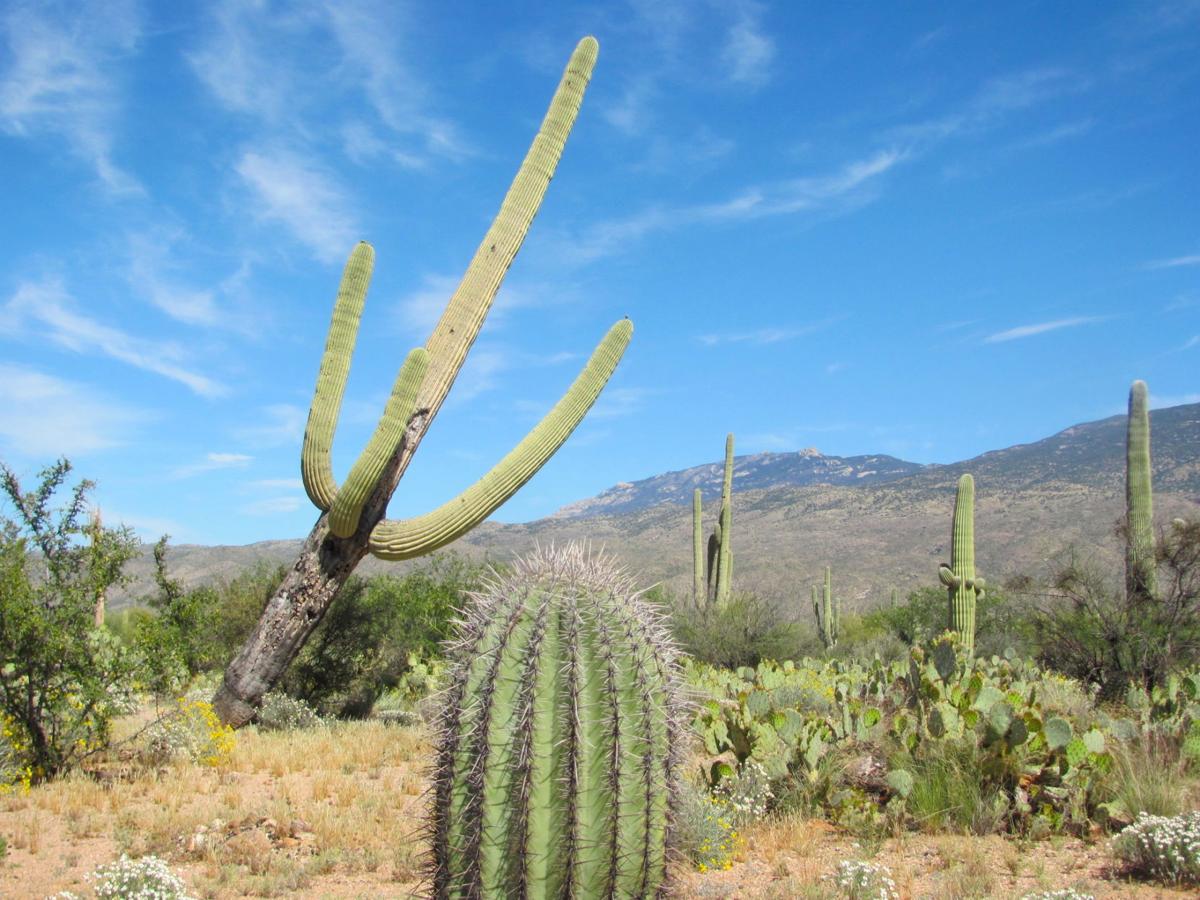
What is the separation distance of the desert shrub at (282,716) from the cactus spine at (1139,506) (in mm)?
10781

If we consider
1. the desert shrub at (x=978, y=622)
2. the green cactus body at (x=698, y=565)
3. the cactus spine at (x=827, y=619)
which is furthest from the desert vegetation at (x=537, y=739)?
the cactus spine at (x=827, y=619)

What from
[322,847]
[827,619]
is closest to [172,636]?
[322,847]

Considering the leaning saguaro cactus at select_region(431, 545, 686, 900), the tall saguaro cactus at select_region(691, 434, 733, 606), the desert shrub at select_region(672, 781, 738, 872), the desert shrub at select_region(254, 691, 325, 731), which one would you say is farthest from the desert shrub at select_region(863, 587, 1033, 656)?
the leaning saguaro cactus at select_region(431, 545, 686, 900)

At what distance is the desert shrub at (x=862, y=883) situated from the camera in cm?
485

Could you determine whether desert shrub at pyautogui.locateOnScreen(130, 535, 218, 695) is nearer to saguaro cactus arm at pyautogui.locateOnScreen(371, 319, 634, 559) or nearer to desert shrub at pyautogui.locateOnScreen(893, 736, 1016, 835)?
saguaro cactus arm at pyautogui.locateOnScreen(371, 319, 634, 559)

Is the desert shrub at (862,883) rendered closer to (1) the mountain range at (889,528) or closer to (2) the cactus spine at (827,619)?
(2) the cactus spine at (827,619)

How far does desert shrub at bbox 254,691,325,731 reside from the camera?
10.9 metres

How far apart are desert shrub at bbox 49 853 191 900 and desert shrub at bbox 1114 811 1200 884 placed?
5051mm

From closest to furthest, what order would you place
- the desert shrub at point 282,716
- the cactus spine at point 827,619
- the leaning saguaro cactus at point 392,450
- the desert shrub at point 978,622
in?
the leaning saguaro cactus at point 392,450 → the desert shrub at point 282,716 → the desert shrub at point 978,622 → the cactus spine at point 827,619

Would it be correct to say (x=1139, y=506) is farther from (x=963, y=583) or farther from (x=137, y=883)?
(x=137, y=883)

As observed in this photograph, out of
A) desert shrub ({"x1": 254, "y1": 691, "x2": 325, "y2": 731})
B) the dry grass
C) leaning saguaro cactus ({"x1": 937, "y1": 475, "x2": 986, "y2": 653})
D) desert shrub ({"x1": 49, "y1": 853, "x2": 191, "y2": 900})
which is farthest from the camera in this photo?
leaning saguaro cactus ({"x1": 937, "y1": 475, "x2": 986, "y2": 653})

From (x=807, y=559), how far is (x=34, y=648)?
4950cm

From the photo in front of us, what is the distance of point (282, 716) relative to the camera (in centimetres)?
1114

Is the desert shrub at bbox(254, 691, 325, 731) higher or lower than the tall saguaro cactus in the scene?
lower
